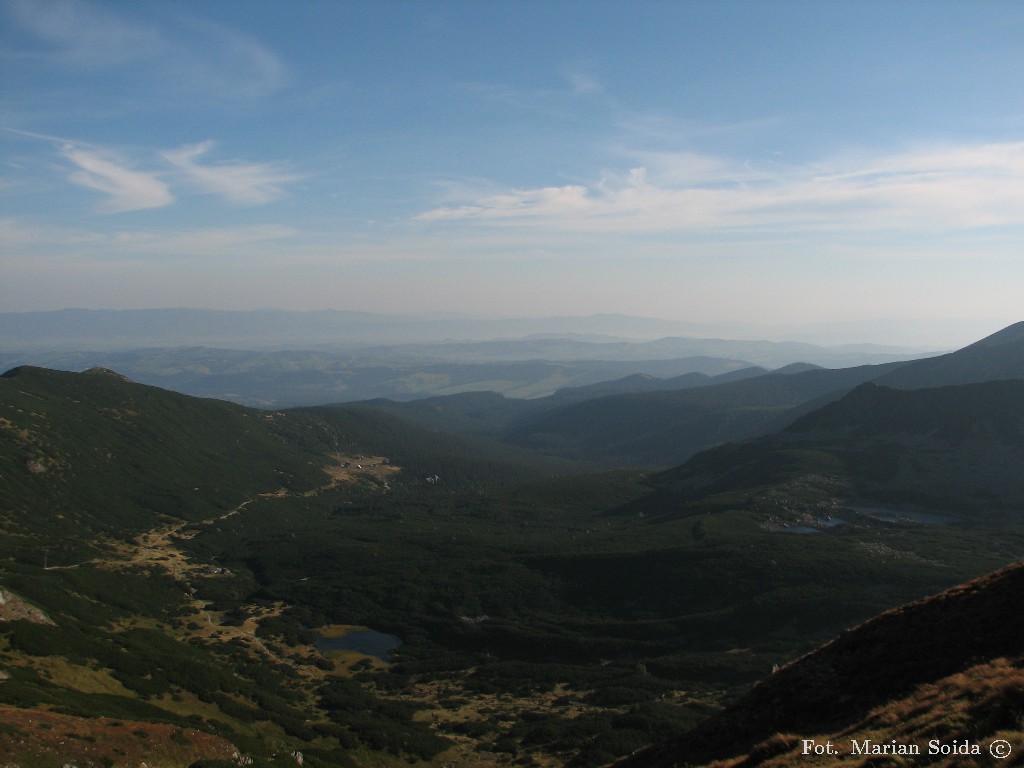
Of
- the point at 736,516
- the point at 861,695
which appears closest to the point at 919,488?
the point at 736,516

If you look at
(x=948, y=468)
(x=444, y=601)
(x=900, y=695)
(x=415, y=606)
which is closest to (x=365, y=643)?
(x=415, y=606)

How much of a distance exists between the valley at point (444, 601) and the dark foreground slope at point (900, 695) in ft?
2.47

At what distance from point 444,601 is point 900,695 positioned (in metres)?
109

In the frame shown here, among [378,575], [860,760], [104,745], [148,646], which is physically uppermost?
[860,760]

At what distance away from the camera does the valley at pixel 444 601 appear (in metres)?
62.8

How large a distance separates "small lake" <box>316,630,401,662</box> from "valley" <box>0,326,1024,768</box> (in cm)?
203

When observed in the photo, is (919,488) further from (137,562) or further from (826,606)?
(137,562)

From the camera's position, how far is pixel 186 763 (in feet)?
143

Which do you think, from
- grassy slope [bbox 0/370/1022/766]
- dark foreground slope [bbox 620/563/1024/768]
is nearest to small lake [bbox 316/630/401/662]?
grassy slope [bbox 0/370/1022/766]

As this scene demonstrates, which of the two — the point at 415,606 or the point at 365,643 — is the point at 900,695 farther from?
the point at 415,606

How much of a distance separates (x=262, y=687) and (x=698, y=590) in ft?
242

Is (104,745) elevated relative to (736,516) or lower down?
elevated

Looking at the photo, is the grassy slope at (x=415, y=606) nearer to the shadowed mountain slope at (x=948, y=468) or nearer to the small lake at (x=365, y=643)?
the small lake at (x=365, y=643)

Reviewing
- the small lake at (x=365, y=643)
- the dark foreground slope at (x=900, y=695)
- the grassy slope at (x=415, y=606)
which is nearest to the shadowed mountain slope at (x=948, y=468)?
the grassy slope at (x=415, y=606)
